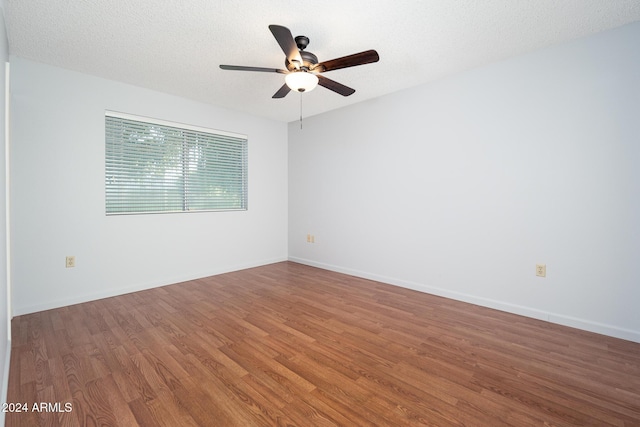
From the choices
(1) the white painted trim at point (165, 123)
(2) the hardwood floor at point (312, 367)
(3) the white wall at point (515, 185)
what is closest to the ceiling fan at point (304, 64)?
(3) the white wall at point (515, 185)

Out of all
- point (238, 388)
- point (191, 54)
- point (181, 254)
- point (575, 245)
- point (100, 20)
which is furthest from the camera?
point (181, 254)

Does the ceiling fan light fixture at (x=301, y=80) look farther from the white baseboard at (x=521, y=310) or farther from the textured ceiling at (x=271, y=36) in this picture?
the white baseboard at (x=521, y=310)

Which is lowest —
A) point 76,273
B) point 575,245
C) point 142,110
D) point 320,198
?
point 76,273

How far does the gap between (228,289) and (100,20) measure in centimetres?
276

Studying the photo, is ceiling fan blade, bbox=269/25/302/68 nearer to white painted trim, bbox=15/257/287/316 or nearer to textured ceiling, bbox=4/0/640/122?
textured ceiling, bbox=4/0/640/122

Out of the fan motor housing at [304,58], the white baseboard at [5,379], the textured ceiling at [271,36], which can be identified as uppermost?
the textured ceiling at [271,36]

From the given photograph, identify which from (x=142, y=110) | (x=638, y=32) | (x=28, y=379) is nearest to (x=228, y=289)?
(x=28, y=379)

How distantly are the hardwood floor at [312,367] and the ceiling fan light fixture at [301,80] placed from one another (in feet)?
6.72

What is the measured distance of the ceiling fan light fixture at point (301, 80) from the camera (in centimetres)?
229

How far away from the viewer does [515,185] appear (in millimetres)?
2711

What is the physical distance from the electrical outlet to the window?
0.56 m

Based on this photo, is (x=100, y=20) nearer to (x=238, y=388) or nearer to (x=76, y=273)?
(x=76, y=273)

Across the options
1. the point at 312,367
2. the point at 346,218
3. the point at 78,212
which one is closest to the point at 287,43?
the point at 312,367

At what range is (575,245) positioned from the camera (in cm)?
243
